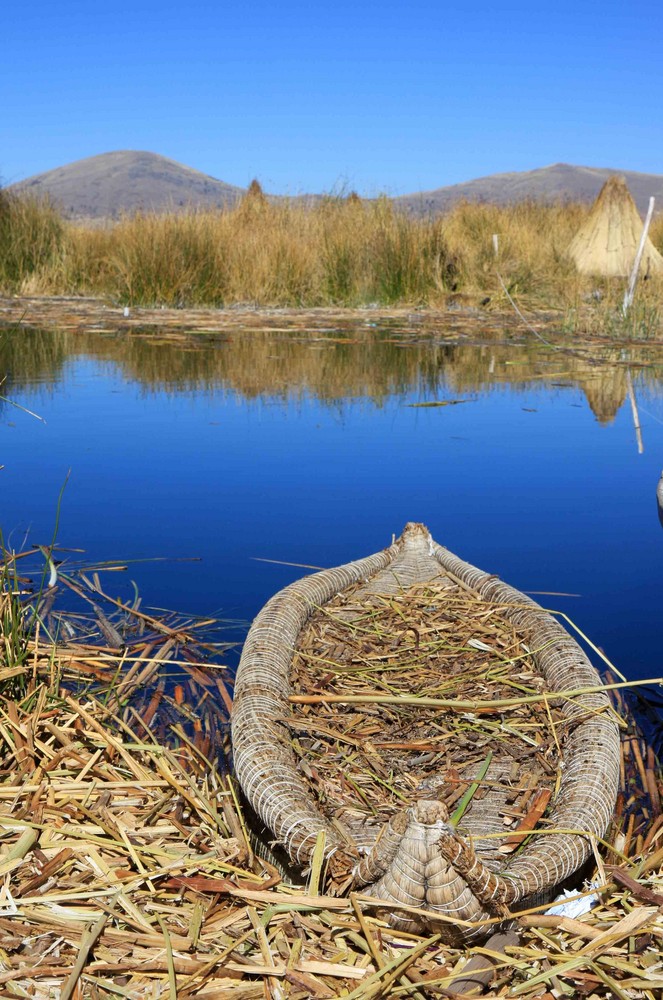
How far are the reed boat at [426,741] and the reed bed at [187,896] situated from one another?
0.09m

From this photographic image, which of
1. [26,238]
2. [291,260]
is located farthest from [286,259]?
[26,238]

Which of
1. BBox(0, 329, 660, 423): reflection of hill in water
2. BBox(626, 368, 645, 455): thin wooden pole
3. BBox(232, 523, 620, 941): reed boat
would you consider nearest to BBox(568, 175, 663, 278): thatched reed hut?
BBox(0, 329, 660, 423): reflection of hill in water

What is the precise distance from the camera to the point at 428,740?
8.89ft

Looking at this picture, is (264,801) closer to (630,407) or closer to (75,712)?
(75,712)

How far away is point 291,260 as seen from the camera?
1354 centimetres

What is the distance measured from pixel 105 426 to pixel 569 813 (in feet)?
17.1

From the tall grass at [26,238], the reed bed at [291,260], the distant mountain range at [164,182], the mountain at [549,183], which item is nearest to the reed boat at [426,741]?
the reed bed at [291,260]

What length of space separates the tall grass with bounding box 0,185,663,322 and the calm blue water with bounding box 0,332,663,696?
13.0 ft

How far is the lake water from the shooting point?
4109mm

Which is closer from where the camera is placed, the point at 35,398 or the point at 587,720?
the point at 587,720

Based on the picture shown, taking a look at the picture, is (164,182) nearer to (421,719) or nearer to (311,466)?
(311,466)

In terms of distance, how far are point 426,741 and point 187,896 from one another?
845 mm

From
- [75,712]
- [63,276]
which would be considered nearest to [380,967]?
[75,712]

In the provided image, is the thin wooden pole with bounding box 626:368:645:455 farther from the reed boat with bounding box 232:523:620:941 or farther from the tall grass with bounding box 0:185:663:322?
the tall grass with bounding box 0:185:663:322
